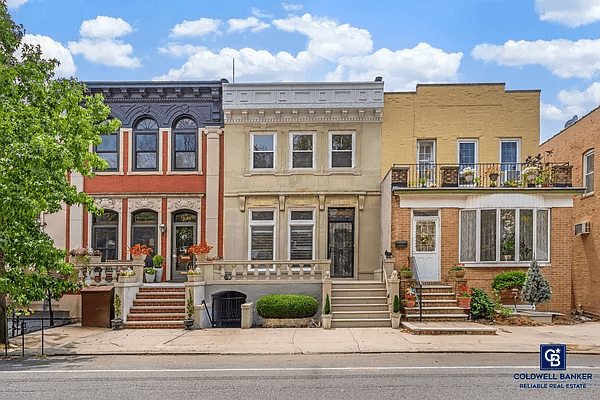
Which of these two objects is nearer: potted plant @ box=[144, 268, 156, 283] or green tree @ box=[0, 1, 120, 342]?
green tree @ box=[0, 1, 120, 342]

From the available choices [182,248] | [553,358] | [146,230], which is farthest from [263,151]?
[553,358]

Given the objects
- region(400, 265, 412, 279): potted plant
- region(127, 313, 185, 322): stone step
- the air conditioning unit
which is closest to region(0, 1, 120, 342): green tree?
region(127, 313, 185, 322): stone step

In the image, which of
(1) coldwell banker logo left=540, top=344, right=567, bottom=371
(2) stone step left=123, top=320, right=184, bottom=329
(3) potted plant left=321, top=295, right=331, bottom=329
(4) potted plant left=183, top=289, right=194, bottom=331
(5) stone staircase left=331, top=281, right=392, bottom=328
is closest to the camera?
(1) coldwell banker logo left=540, top=344, right=567, bottom=371

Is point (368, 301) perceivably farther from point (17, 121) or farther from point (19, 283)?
point (17, 121)

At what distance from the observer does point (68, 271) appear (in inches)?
557

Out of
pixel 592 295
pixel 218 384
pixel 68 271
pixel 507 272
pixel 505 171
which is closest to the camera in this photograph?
pixel 218 384

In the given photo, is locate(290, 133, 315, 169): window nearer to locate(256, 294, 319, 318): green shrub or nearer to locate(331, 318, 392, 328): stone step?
locate(256, 294, 319, 318): green shrub

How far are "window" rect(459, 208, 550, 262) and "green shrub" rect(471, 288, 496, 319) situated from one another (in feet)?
5.69

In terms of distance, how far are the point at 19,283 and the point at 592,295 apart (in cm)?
1861

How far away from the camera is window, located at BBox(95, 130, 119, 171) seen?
2252 centimetres

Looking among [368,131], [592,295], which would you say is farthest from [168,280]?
[592,295]

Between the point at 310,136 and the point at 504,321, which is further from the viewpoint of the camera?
the point at 310,136

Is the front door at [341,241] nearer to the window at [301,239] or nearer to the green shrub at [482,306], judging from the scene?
the window at [301,239]

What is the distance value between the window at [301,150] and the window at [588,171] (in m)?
10.4
